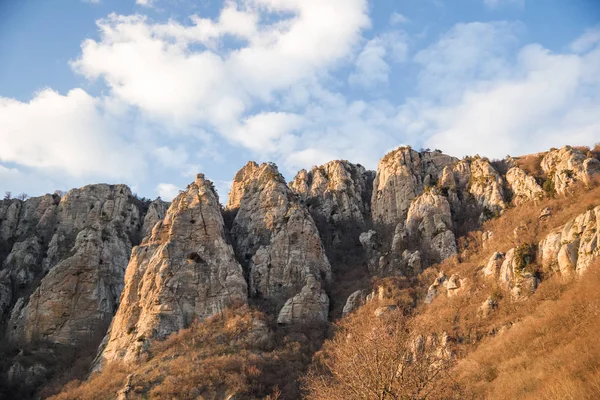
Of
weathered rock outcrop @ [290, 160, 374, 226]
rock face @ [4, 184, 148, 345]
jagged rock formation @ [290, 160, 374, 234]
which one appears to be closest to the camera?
rock face @ [4, 184, 148, 345]

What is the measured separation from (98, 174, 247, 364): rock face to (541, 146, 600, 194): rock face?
130ft

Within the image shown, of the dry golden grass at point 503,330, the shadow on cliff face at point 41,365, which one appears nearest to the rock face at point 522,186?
the dry golden grass at point 503,330

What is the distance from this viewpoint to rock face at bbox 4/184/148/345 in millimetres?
59562

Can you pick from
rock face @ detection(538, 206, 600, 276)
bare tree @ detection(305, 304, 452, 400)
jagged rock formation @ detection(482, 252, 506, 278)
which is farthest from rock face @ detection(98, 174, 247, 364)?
rock face @ detection(538, 206, 600, 276)

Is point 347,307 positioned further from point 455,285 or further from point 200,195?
Result: point 200,195

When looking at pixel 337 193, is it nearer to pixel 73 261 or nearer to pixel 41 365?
pixel 73 261

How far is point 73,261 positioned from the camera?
6378 centimetres

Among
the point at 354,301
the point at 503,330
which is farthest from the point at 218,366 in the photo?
the point at 503,330

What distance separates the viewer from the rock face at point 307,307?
50.4 m

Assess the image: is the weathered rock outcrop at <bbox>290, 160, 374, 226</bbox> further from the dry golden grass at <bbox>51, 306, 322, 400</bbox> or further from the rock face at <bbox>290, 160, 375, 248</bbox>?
the dry golden grass at <bbox>51, 306, 322, 400</bbox>

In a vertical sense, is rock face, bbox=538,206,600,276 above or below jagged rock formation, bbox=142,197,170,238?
below

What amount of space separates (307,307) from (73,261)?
35273mm

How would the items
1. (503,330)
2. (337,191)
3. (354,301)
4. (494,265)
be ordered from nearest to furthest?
(503,330), (494,265), (354,301), (337,191)

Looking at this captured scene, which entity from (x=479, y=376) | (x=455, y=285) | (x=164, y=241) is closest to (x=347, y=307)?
(x=455, y=285)
